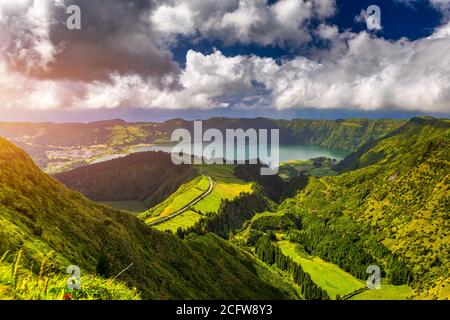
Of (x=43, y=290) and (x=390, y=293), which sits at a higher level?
(x=43, y=290)

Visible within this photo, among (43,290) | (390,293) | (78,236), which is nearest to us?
(43,290)

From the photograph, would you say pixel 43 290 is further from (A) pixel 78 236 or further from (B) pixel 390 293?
(B) pixel 390 293

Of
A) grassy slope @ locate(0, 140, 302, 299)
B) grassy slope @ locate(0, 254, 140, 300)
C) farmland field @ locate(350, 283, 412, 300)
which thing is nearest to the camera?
grassy slope @ locate(0, 254, 140, 300)

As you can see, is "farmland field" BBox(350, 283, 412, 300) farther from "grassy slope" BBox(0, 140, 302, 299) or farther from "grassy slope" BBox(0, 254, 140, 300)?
"grassy slope" BBox(0, 254, 140, 300)

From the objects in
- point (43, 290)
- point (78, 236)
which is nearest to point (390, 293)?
point (78, 236)

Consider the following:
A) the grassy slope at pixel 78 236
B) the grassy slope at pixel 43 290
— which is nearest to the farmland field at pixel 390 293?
the grassy slope at pixel 78 236

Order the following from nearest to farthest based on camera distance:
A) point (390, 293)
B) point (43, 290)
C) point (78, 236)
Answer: point (43, 290) → point (78, 236) → point (390, 293)

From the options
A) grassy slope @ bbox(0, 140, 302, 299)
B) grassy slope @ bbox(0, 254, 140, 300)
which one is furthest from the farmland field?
grassy slope @ bbox(0, 254, 140, 300)

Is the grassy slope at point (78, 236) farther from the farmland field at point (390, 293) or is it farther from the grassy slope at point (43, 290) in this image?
the farmland field at point (390, 293)
